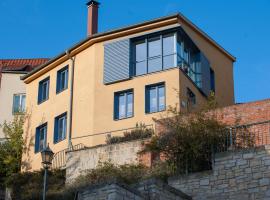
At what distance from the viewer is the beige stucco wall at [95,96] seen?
31.3 meters

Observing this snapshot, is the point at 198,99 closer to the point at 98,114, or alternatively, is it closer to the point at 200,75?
the point at 200,75

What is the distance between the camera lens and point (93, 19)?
3681 cm

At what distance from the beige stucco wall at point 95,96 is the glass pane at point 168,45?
2.01ft

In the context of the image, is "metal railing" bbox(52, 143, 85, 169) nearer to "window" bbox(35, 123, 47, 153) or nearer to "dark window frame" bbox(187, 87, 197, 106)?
"window" bbox(35, 123, 47, 153)

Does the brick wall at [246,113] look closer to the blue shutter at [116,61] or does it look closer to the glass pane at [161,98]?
the glass pane at [161,98]

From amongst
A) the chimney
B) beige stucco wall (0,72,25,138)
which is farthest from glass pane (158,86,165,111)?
beige stucco wall (0,72,25,138)

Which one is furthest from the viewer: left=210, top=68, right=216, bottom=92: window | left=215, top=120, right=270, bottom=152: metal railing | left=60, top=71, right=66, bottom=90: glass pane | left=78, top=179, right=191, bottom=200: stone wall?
left=60, top=71, right=66, bottom=90: glass pane

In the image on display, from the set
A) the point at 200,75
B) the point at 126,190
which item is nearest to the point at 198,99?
the point at 200,75

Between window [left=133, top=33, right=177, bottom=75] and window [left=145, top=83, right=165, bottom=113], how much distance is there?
88cm

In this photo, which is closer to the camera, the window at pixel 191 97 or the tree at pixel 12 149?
the window at pixel 191 97

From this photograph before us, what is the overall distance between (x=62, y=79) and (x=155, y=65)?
5.83 m

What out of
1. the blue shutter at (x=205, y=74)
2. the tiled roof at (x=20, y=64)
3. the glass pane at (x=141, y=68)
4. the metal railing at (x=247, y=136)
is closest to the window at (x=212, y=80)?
the blue shutter at (x=205, y=74)

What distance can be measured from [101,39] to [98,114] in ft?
12.8

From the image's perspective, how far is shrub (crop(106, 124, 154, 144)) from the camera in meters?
28.0
